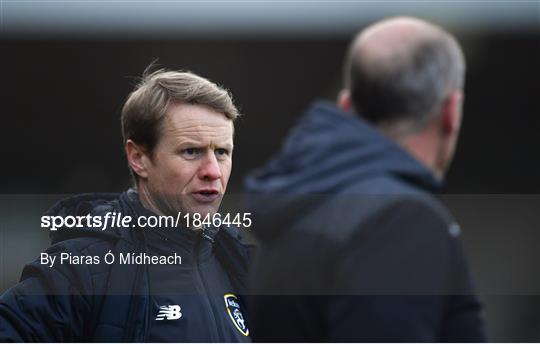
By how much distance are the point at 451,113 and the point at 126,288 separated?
1.04 meters

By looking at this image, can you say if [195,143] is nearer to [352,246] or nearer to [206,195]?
[206,195]

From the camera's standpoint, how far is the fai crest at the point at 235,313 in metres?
2.21

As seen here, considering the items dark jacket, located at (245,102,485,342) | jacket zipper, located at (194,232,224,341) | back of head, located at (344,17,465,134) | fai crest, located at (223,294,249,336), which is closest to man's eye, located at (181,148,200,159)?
jacket zipper, located at (194,232,224,341)

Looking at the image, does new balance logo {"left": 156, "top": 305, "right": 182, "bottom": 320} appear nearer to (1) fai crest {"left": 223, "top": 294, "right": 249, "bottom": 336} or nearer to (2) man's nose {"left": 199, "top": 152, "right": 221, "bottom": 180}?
(1) fai crest {"left": 223, "top": 294, "right": 249, "bottom": 336}

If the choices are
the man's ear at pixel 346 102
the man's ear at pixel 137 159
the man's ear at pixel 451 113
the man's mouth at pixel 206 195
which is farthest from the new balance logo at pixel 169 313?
the man's ear at pixel 451 113

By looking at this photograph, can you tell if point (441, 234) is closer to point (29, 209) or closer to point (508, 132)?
point (29, 209)

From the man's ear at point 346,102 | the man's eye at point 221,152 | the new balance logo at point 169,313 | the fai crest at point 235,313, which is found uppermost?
the man's ear at point 346,102

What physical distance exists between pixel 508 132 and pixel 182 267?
282 cm

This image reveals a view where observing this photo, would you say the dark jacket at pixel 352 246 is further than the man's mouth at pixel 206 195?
No

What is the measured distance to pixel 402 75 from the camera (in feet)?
4.99

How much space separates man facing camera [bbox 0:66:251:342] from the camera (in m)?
2.10

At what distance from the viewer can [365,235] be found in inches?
55.1

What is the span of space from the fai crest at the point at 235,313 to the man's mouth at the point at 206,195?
0.27 meters

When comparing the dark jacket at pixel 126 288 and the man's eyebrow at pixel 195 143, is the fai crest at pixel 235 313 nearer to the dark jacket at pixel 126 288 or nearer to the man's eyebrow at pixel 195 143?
the dark jacket at pixel 126 288
